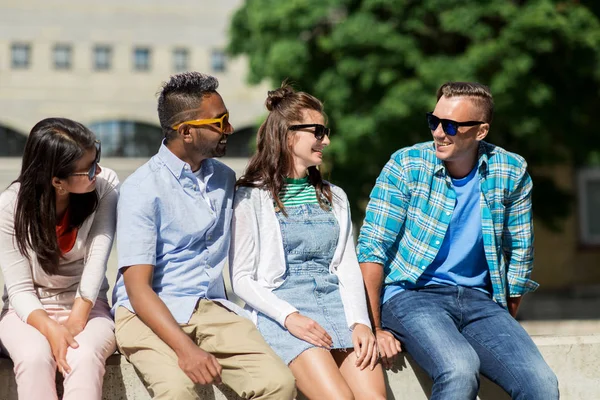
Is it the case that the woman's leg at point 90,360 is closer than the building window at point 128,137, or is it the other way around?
the woman's leg at point 90,360

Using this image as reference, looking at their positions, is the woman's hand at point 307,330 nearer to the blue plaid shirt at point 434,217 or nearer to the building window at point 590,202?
the blue plaid shirt at point 434,217

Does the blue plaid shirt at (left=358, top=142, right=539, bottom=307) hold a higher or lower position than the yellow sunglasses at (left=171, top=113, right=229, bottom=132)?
lower

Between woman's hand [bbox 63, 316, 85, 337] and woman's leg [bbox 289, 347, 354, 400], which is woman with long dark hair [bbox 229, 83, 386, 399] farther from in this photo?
woman's hand [bbox 63, 316, 85, 337]

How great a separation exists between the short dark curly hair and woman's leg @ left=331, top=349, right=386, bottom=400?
→ 1.23 meters

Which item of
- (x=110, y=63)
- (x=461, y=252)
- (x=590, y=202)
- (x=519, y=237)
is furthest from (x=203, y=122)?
(x=110, y=63)

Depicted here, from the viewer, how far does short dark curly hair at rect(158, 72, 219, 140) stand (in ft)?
12.3

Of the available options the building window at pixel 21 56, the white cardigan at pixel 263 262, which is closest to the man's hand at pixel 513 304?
the white cardigan at pixel 263 262

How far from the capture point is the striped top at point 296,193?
3.94 meters

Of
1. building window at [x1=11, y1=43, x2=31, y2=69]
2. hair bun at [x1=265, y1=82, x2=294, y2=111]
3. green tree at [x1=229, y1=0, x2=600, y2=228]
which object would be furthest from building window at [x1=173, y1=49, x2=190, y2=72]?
hair bun at [x1=265, y1=82, x2=294, y2=111]

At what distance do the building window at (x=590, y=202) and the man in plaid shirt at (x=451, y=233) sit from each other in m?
20.2

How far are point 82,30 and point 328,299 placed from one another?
81.9 feet

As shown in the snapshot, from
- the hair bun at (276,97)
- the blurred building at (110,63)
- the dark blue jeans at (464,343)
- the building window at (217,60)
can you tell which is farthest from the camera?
the building window at (217,60)

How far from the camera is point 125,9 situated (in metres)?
27.3

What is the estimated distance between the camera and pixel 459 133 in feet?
13.0
